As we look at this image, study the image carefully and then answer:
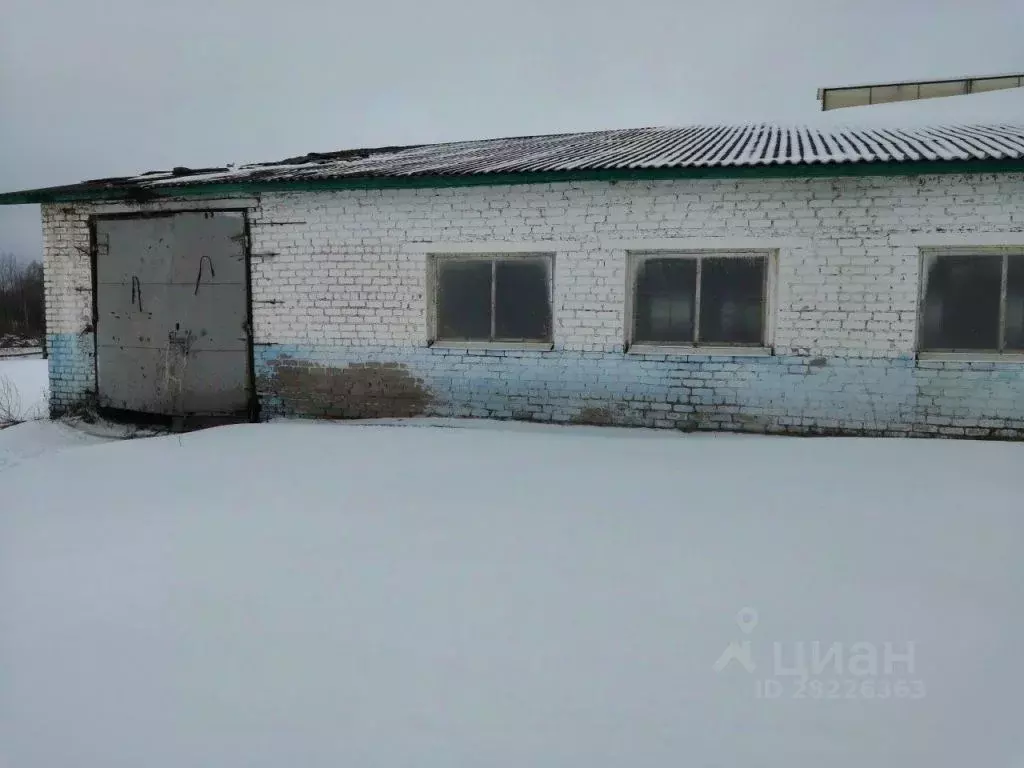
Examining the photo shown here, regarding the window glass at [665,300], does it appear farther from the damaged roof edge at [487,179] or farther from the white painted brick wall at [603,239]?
the damaged roof edge at [487,179]

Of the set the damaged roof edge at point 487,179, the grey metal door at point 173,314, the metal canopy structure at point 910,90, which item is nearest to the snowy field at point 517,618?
the damaged roof edge at point 487,179

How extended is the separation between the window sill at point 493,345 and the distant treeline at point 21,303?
102 feet

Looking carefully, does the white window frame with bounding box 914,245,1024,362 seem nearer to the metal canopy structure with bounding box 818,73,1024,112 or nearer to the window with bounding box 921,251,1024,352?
the window with bounding box 921,251,1024,352

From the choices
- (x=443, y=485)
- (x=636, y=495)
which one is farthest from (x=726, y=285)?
(x=443, y=485)

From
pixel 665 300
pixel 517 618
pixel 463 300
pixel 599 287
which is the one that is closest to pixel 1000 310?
pixel 665 300

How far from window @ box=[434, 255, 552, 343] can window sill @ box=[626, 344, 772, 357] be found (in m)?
0.99

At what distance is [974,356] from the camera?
6055mm

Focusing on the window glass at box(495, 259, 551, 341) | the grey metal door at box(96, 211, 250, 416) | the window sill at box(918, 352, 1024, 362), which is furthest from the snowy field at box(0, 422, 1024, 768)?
the grey metal door at box(96, 211, 250, 416)

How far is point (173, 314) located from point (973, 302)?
863 cm

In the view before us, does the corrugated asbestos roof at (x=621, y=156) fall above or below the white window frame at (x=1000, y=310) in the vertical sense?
above

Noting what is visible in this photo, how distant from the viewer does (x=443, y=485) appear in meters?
4.94

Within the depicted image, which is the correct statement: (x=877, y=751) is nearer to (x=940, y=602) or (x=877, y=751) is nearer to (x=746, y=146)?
(x=940, y=602)

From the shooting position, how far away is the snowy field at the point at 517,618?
222cm

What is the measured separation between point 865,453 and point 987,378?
151 centimetres
